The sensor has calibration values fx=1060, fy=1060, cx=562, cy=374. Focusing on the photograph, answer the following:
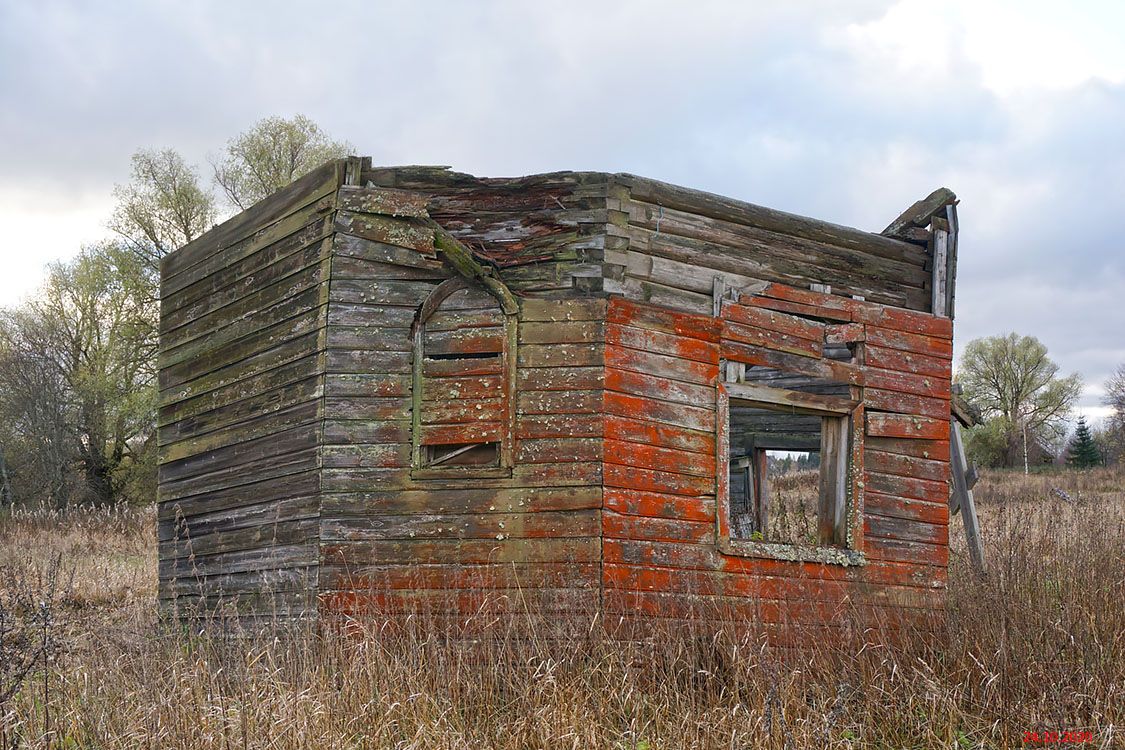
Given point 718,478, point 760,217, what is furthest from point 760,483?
point 718,478

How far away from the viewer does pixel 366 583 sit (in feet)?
26.6

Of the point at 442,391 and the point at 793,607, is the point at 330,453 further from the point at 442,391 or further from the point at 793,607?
the point at 793,607

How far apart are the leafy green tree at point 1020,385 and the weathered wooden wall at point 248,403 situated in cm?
4739

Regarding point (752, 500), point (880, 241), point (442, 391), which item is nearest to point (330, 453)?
point (442, 391)

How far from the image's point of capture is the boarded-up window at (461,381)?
821cm

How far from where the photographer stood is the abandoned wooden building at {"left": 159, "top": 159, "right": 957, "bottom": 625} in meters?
8.09

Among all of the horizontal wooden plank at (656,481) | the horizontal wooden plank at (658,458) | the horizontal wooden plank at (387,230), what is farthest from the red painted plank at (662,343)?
the horizontal wooden plank at (387,230)

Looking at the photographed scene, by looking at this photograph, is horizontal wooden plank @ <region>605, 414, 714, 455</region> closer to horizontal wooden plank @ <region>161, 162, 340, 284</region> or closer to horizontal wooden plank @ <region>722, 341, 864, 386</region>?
horizontal wooden plank @ <region>722, 341, 864, 386</region>


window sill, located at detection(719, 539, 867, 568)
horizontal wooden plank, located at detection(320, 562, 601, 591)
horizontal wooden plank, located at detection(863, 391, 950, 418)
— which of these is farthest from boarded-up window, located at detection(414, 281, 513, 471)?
horizontal wooden plank, located at detection(863, 391, 950, 418)

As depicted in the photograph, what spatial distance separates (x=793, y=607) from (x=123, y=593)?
8.95m

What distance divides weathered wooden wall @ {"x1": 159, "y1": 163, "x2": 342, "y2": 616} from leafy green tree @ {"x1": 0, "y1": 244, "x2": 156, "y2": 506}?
16612 millimetres

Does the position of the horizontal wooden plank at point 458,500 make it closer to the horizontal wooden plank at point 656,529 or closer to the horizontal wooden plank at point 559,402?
the horizontal wooden plank at point 656,529

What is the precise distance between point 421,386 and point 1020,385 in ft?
165

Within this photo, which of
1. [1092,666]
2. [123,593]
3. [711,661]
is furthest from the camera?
[123,593]
